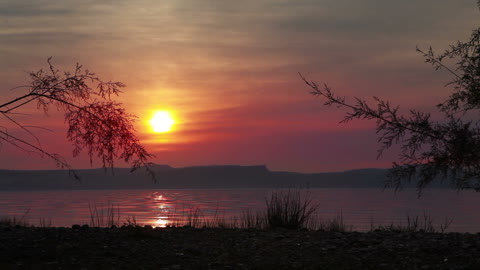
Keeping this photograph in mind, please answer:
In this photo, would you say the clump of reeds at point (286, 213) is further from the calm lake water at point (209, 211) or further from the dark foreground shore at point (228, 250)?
the dark foreground shore at point (228, 250)

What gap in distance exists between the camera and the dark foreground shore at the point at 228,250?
9.93 m

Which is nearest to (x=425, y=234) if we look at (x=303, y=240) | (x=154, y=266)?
(x=303, y=240)

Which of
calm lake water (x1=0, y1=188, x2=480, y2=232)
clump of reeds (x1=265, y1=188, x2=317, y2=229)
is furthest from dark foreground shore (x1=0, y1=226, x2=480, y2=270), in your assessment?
clump of reeds (x1=265, y1=188, x2=317, y2=229)

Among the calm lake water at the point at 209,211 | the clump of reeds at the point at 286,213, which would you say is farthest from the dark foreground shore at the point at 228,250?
the clump of reeds at the point at 286,213

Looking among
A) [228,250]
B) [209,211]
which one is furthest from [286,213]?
[209,211]

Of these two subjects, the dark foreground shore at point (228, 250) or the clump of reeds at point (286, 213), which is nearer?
the dark foreground shore at point (228, 250)

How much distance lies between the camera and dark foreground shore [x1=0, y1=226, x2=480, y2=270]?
9.93 metres

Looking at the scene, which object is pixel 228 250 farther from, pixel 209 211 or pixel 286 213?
pixel 209 211

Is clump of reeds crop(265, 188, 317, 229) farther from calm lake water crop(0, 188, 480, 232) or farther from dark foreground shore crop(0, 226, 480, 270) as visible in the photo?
dark foreground shore crop(0, 226, 480, 270)

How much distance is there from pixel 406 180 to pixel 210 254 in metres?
3.91

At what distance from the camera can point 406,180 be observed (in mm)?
10250

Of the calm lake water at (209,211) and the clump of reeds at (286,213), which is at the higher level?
the clump of reeds at (286,213)

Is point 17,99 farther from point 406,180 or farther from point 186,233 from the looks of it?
point 406,180

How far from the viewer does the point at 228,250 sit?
11.0 meters
